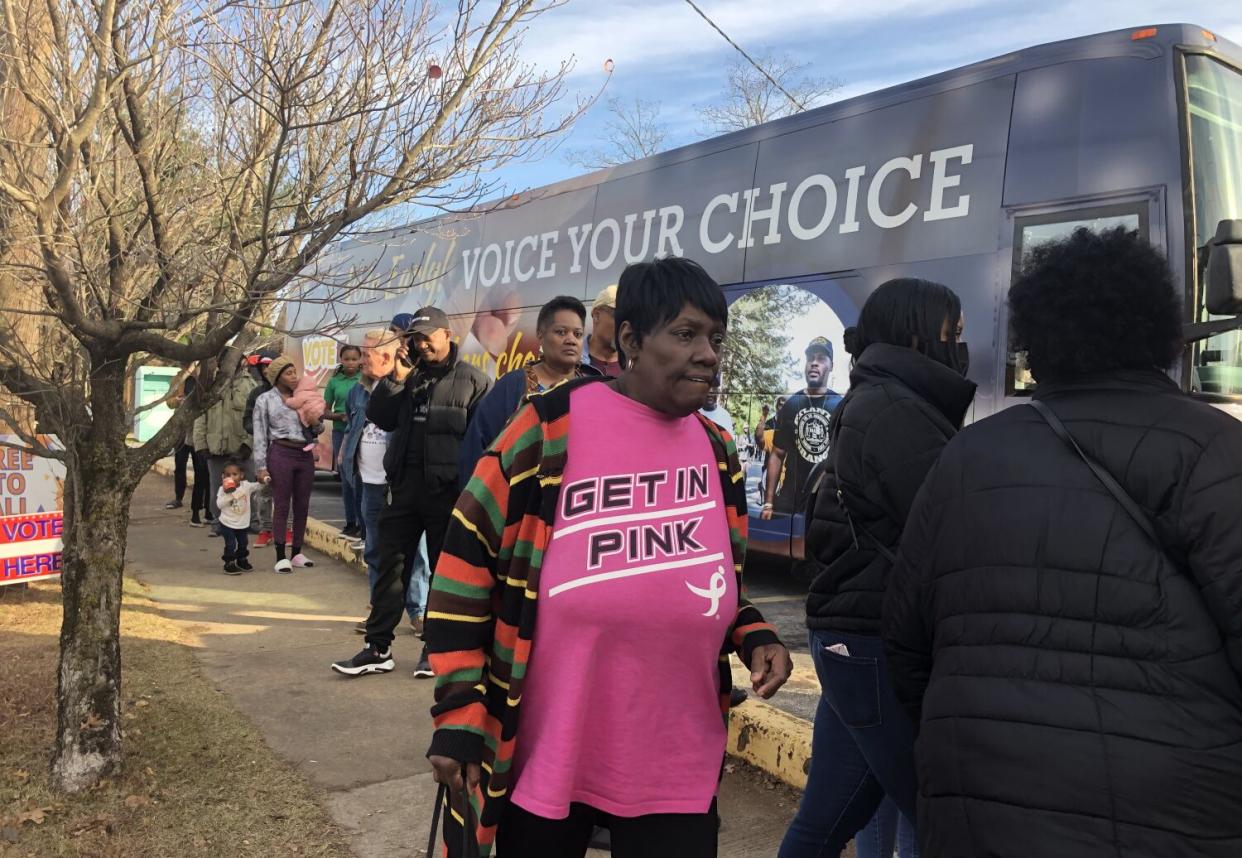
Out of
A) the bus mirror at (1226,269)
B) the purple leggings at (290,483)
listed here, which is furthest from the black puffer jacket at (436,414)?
the bus mirror at (1226,269)

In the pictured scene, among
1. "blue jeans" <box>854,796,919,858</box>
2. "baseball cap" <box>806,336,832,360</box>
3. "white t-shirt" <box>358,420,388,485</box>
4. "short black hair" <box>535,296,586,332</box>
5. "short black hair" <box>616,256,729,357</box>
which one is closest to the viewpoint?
"short black hair" <box>616,256,729,357</box>

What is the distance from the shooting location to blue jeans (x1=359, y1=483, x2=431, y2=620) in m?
5.32

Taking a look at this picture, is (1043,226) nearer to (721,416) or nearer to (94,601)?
(721,416)

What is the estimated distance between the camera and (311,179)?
3.46m

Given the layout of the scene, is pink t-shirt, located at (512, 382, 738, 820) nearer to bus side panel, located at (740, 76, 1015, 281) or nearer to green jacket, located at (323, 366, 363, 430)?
bus side panel, located at (740, 76, 1015, 281)

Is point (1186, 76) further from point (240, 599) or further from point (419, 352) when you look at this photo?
point (240, 599)

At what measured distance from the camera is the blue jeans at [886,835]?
2.49 metres

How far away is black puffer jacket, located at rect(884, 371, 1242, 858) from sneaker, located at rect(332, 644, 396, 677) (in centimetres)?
401

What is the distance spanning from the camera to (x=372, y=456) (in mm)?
6219

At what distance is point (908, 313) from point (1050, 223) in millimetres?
3955

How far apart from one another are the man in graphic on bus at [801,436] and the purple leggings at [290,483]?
3891 mm

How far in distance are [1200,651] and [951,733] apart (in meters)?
0.40

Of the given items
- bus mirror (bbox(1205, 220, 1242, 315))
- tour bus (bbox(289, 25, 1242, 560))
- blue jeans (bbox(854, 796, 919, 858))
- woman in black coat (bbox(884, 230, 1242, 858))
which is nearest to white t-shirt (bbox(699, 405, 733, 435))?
tour bus (bbox(289, 25, 1242, 560))

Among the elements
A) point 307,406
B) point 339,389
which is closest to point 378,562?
point 307,406
